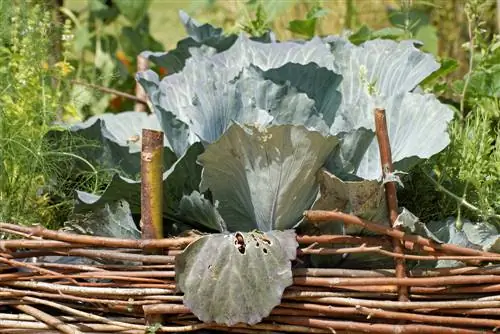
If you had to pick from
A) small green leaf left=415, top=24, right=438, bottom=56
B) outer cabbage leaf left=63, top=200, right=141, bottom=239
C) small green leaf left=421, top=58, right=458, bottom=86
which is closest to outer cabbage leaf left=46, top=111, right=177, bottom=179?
outer cabbage leaf left=63, top=200, right=141, bottom=239

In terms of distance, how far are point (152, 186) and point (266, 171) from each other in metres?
0.14

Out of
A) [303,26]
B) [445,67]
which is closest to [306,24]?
[303,26]

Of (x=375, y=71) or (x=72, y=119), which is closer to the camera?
(x=375, y=71)

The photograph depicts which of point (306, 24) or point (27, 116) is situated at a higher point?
point (306, 24)

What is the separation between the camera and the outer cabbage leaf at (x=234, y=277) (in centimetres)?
98

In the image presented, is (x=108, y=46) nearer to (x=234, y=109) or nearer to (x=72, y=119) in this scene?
(x=72, y=119)

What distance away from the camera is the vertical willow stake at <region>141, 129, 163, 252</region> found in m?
1.04

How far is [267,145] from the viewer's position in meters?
1.03

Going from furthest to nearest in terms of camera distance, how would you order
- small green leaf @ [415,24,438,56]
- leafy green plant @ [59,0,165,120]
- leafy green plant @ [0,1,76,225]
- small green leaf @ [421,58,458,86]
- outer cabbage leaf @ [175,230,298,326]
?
leafy green plant @ [59,0,165,120] → small green leaf @ [415,24,438,56] → small green leaf @ [421,58,458,86] → leafy green plant @ [0,1,76,225] → outer cabbage leaf @ [175,230,298,326]

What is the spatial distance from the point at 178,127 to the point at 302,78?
0.19 metres

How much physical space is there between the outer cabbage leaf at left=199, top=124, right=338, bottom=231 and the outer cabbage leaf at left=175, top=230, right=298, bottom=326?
3.2 inches

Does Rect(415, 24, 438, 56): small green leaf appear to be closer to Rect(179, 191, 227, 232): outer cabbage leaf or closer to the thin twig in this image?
Rect(179, 191, 227, 232): outer cabbage leaf

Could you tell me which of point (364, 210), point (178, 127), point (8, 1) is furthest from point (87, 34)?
point (364, 210)

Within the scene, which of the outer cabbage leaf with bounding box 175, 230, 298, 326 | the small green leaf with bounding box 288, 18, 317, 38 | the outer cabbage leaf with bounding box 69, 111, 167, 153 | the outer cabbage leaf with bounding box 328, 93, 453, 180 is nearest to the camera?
the outer cabbage leaf with bounding box 175, 230, 298, 326
